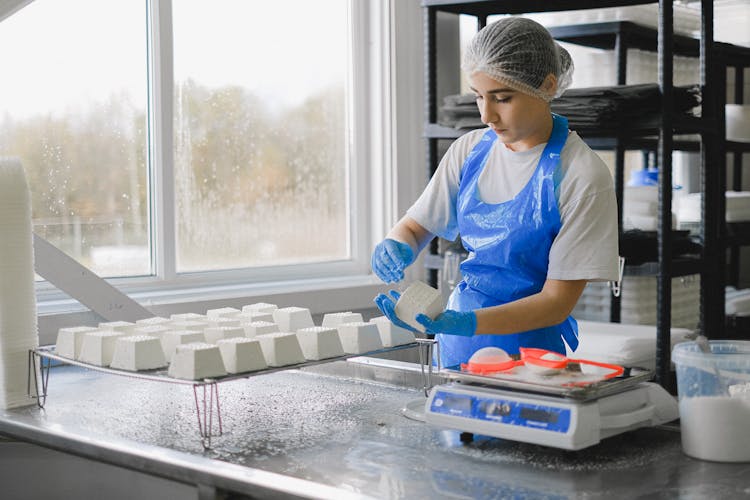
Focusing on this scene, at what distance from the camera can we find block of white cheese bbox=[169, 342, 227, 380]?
1.51 metres

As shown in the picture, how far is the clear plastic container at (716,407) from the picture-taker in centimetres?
139

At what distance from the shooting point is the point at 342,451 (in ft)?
4.87

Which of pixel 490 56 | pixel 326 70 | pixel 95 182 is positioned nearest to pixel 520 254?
pixel 490 56

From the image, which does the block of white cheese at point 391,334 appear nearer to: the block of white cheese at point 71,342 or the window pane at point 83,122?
the block of white cheese at point 71,342

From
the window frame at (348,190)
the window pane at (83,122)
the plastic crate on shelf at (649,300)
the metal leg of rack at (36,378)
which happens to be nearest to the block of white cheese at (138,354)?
the metal leg of rack at (36,378)

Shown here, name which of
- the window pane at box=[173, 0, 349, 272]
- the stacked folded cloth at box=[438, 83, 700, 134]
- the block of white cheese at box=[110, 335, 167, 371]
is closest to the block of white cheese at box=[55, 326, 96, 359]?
the block of white cheese at box=[110, 335, 167, 371]

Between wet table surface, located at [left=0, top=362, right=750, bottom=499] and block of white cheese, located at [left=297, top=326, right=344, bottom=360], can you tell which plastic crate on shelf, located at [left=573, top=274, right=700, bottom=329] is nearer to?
wet table surface, located at [left=0, top=362, right=750, bottom=499]

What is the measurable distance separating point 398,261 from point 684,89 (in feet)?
3.94

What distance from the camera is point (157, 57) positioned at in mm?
2906

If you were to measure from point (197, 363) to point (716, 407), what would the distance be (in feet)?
2.59

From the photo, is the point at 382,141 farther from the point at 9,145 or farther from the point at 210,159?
the point at 9,145

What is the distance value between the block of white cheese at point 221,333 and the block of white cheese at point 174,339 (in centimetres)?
3

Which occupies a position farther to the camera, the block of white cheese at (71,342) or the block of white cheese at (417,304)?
the block of white cheese at (71,342)

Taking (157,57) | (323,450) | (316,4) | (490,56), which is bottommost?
(323,450)
